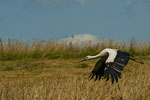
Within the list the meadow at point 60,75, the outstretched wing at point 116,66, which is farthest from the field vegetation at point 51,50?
the outstretched wing at point 116,66

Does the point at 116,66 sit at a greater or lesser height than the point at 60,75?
greater

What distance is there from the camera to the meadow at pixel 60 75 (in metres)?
5.88

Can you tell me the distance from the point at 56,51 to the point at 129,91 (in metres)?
11.8

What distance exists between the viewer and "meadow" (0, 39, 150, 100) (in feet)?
19.3

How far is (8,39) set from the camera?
1880cm

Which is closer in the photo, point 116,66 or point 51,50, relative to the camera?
point 116,66

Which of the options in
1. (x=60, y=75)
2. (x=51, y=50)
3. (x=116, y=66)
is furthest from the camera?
(x=51, y=50)

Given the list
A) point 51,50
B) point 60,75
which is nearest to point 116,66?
point 60,75

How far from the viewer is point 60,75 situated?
952 centimetres

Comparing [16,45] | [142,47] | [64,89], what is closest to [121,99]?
[64,89]

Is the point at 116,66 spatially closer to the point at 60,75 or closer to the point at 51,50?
the point at 60,75

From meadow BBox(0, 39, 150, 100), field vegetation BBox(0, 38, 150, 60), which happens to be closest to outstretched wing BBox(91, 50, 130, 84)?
Result: meadow BBox(0, 39, 150, 100)

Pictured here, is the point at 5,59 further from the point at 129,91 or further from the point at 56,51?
the point at 129,91

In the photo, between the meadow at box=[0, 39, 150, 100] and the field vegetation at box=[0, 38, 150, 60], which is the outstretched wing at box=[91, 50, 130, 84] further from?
the field vegetation at box=[0, 38, 150, 60]
